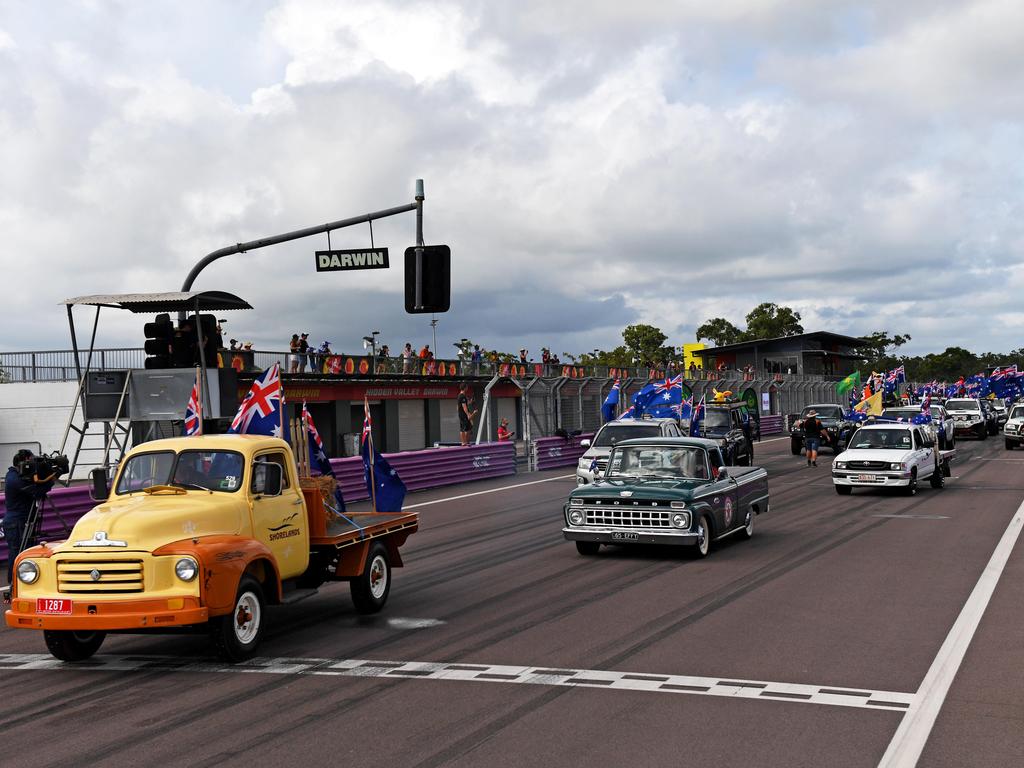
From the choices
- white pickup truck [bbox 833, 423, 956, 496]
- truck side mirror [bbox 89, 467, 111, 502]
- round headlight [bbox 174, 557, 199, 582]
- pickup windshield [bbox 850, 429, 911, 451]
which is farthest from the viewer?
pickup windshield [bbox 850, 429, 911, 451]

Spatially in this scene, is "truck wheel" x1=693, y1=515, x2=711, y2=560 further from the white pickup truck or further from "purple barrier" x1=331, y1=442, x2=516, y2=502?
"purple barrier" x1=331, y1=442, x2=516, y2=502

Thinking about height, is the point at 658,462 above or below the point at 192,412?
below

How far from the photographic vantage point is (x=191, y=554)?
8.12 meters

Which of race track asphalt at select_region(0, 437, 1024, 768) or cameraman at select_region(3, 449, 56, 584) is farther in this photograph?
cameraman at select_region(3, 449, 56, 584)

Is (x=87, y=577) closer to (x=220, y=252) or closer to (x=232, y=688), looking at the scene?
(x=232, y=688)

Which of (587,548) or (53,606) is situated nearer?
(53,606)

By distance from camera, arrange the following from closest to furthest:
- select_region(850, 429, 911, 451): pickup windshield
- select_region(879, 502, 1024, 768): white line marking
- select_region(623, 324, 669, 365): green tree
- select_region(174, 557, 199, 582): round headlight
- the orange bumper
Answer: select_region(879, 502, 1024, 768): white line marking → the orange bumper → select_region(174, 557, 199, 582): round headlight → select_region(850, 429, 911, 451): pickup windshield → select_region(623, 324, 669, 365): green tree

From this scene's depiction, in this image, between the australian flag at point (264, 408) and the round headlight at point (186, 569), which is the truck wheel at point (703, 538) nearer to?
the australian flag at point (264, 408)

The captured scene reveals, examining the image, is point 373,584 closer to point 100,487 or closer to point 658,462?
point 100,487

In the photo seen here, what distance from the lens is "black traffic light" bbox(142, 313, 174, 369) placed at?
17234mm

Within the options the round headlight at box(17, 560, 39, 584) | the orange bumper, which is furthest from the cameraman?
the orange bumper

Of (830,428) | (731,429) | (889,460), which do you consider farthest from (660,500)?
(830,428)

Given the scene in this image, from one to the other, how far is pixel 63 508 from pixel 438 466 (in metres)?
12.0

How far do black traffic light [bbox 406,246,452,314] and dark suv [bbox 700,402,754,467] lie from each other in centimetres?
1446
